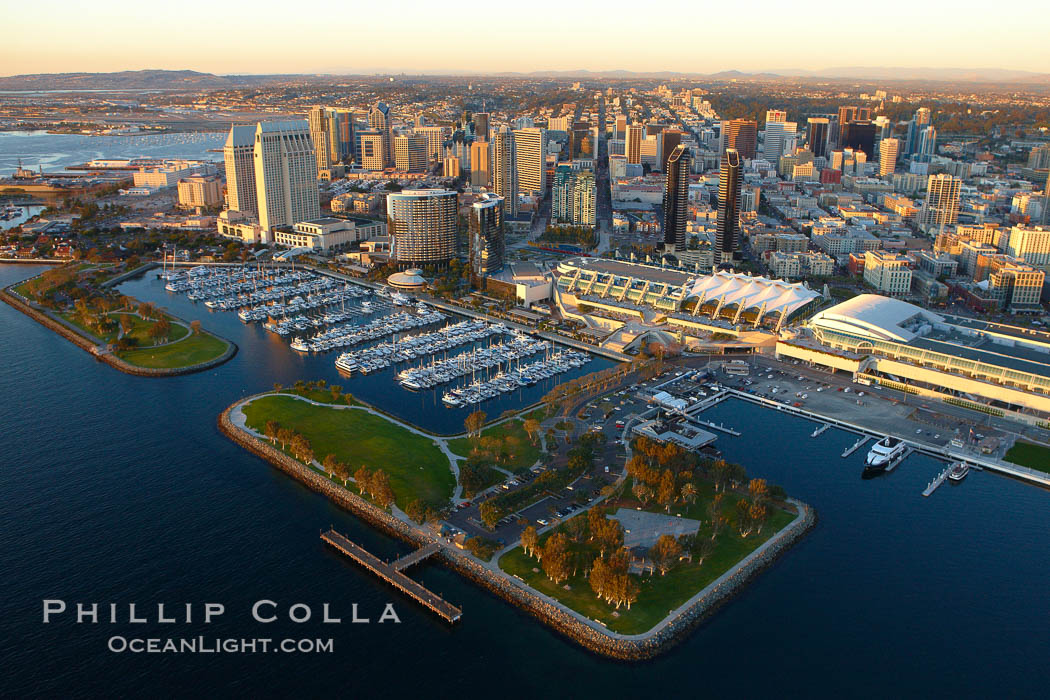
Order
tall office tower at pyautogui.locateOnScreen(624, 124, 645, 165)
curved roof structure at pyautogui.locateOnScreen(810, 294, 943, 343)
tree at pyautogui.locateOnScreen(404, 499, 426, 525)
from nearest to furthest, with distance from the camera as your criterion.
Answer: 1. tree at pyautogui.locateOnScreen(404, 499, 426, 525)
2. curved roof structure at pyautogui.locateOnScreen(810, 294, 943, 343)
3. tall office tower at pyautogui.locateOnScreen(624, 124, 645, 165)

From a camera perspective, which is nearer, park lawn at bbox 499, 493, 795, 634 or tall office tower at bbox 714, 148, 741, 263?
park lawn at bbox 499, 493, 795, 634

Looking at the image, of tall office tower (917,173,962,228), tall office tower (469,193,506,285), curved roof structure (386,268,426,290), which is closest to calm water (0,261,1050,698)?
curved roof structure (386,268,426,290)

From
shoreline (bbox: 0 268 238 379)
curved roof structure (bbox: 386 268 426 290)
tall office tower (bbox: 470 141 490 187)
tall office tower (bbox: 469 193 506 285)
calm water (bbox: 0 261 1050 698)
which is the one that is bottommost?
calm water (bbox: 0 261 1050 698)

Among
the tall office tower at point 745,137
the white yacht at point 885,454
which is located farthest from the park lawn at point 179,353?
the tall office tower at point 745,137

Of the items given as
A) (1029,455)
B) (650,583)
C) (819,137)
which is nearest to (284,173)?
(650,583)

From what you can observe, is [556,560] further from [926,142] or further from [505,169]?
[926,142]

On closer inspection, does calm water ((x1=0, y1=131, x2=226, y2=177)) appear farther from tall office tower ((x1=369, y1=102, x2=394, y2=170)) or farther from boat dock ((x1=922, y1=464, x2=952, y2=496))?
boat dock ((x1=922, y1=464, x2=952, y2=496))
